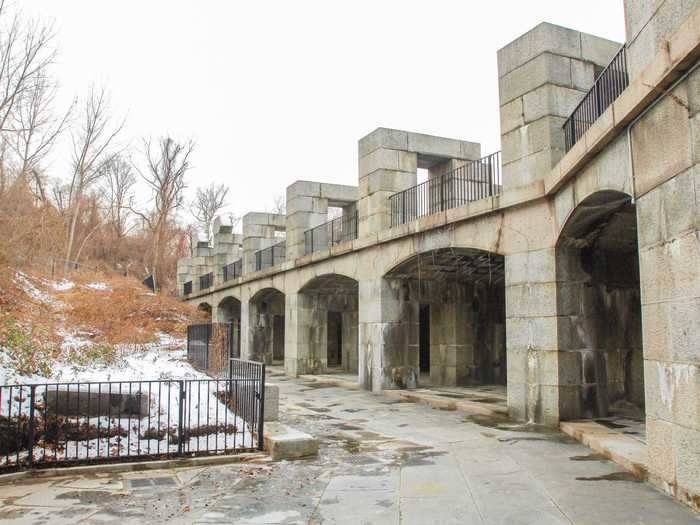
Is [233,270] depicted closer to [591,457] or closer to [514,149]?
[514,149]

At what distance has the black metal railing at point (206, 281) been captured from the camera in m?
35.0

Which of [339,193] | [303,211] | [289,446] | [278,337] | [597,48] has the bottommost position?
[289,446]

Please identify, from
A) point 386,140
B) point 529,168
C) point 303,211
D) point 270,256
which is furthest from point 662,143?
point 270,256

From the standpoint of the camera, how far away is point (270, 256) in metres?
25.8

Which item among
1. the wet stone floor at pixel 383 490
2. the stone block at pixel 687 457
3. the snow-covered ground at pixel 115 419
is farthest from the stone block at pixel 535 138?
the snow-covered ground at pixel 115 419

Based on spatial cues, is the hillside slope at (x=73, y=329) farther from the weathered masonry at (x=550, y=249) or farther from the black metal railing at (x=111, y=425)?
the weathered masonry at (x=550, y=249)

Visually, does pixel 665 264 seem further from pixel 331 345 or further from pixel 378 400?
pixel 331 345

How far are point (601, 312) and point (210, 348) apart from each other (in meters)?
8.31

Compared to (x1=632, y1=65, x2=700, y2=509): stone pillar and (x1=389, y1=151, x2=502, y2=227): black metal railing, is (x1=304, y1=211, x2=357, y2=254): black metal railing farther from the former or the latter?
(x1=632, y1=65, x2=700, y2=509): stone pillar

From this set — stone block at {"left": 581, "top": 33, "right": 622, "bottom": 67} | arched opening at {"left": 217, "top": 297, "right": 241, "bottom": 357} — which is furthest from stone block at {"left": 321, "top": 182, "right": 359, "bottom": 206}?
stone block at {"left": 581, "top": 33, "right": 622, "bottom": 67}

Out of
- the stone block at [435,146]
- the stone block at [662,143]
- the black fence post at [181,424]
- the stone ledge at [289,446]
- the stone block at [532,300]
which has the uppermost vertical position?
the stone block at [435,146]

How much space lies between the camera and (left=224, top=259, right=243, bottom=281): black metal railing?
2997 cm

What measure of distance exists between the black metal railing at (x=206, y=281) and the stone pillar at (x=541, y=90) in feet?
86.2

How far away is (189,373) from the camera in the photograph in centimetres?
1139
